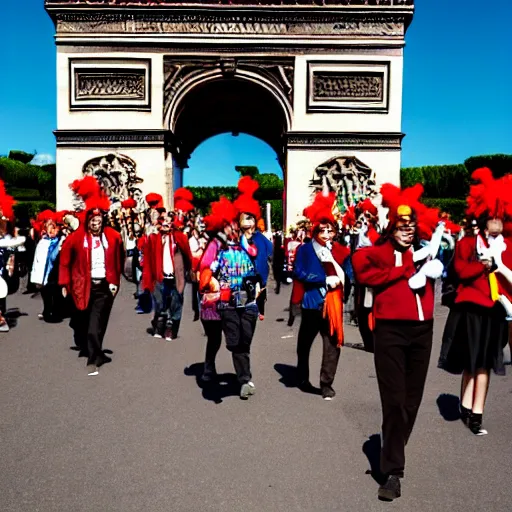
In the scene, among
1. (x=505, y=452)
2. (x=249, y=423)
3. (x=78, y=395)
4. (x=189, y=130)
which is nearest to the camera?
(x=505, y=452)

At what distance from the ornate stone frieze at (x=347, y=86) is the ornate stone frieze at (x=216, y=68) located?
83cm

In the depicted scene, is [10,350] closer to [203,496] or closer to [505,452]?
[203,496]

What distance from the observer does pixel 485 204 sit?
5.78 metres

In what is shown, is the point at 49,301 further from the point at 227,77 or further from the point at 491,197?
the point at 227,77

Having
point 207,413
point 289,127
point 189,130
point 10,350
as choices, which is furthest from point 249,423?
point 189,130

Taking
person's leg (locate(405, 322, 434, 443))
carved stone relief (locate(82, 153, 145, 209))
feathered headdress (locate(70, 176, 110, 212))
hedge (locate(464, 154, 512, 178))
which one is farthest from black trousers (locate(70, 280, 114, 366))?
hedge (locate(464, 154, 512, 178))

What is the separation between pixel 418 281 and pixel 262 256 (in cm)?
316

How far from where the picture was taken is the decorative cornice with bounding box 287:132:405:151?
20.7 meters

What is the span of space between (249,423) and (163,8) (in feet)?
56.0

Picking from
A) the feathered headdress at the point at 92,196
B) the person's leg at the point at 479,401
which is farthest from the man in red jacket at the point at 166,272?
the person's leg at the point at 479,401

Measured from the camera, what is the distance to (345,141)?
20.8 m

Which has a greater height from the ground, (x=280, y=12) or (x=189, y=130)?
(x=280, y=12)

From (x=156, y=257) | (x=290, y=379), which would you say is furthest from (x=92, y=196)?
(x=290, y=379)

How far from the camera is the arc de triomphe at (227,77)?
67.2 ft
